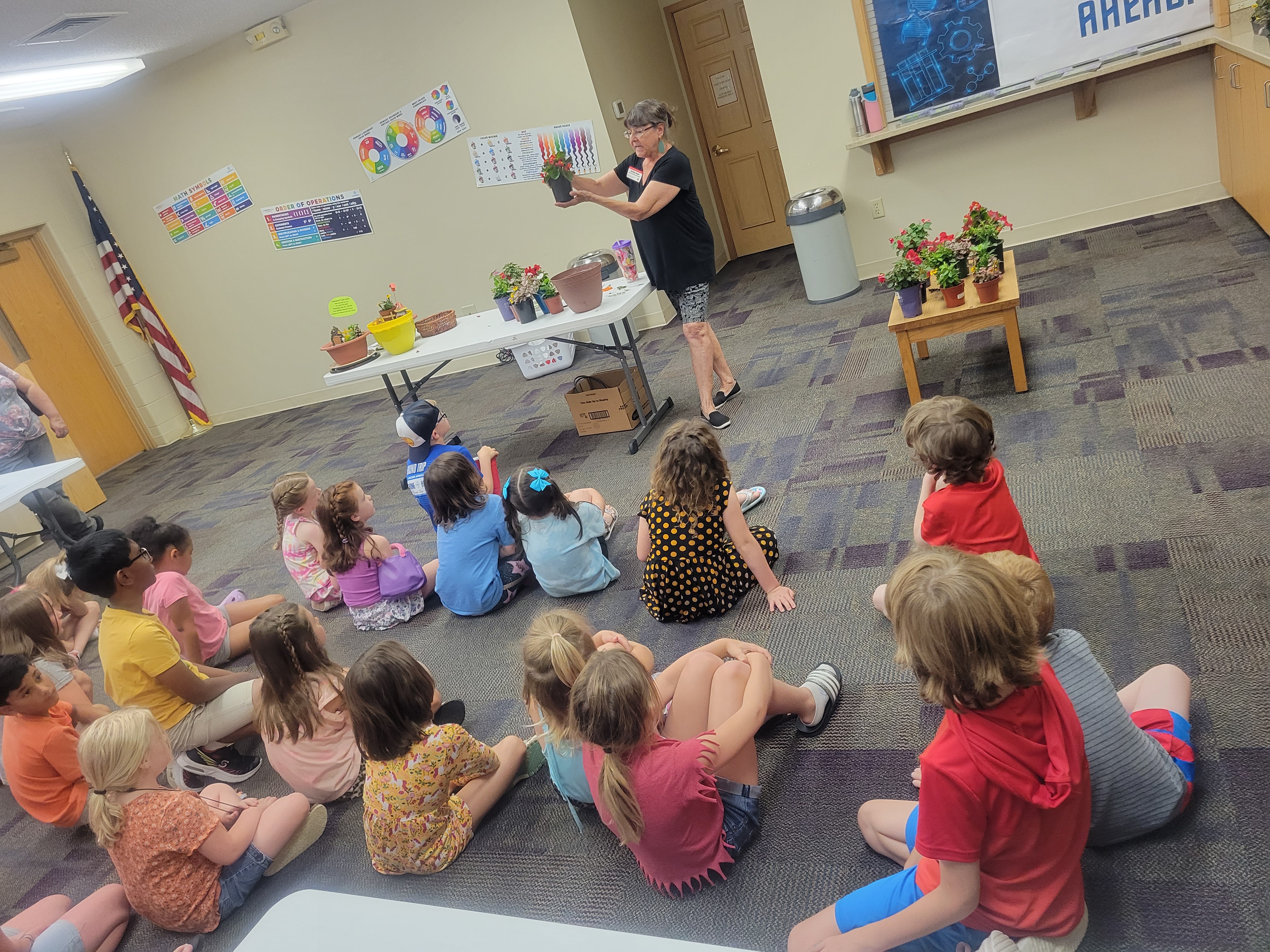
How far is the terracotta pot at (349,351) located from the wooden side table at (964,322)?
279 cm

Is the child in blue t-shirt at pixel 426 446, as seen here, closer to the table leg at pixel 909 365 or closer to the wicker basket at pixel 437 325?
the wicker basket at pixel 437 325

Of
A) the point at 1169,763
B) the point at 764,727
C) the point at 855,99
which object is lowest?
the point at 764,727

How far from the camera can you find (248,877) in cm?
224

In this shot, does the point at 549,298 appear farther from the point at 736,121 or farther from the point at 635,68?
the point at 736,121

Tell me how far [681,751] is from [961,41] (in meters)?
4.76

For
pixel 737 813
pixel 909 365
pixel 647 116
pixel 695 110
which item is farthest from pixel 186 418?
pixel 737 813

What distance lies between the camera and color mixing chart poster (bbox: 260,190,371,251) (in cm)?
681

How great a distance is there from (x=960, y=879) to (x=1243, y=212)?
15.6ft

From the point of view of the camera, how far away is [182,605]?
9.64 feet

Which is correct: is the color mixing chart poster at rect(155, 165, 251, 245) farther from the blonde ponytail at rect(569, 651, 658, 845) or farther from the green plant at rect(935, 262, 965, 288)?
the blonde ponytail at rect(569, 651, 658, 845)

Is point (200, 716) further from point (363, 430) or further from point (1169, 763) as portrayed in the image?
point (363, 430)

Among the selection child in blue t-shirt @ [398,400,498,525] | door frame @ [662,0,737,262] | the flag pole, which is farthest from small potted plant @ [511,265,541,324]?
the flag pole

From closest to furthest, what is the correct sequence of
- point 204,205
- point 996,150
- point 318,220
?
1. point 996,150
2. point 318,220
3. point 204,205

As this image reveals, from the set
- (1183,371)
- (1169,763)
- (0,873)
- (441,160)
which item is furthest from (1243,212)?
(0,873)
